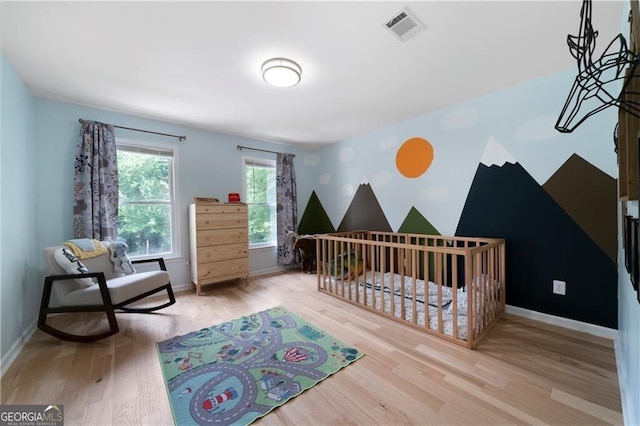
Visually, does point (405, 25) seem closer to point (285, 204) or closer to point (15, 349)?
point (285, 204)

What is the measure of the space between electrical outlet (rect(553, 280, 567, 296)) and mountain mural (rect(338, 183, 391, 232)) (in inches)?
71.1

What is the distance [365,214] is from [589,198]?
2.40 meters

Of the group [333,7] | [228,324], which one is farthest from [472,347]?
[333,7]

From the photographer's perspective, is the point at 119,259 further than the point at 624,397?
Yes

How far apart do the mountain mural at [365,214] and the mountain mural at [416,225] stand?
0.28 m

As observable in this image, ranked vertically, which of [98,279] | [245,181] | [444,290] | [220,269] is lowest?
[444,290]

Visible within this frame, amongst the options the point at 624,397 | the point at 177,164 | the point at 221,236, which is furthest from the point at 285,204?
the point at 624,397

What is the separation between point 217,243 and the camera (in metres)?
3.42

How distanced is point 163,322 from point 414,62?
318 cm

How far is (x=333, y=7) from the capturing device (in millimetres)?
1539

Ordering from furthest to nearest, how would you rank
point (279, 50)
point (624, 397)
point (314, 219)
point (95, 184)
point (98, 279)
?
point (314, 219) < point (95, 184) < point (98, 279) < point (279, 50) < point (624, 397)

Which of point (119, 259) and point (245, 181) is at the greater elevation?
point (245, 181)

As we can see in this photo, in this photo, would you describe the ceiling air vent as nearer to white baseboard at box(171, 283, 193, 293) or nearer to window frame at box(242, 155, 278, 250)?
window frame at box(242, 155, 278, 250)

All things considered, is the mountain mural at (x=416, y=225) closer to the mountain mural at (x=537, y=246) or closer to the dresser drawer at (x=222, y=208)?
the mountain mural at (x=537, y=246)
